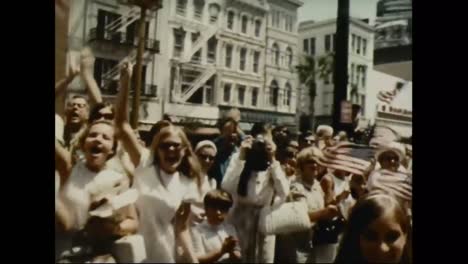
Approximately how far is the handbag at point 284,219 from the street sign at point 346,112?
0.33 m

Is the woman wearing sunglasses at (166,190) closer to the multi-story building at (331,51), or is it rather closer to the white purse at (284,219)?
the white purse at (284,219)

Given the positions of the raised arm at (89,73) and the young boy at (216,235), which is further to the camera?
the raised arm at (89,73)

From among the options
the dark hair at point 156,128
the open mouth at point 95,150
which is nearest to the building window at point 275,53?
the dark hair at point 156,128

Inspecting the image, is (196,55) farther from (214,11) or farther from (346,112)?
(346,112)

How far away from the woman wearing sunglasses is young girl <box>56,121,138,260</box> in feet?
0.24

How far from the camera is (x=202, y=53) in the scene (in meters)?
2.12

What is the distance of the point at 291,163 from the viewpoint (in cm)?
206

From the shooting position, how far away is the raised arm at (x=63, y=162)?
6.86ft

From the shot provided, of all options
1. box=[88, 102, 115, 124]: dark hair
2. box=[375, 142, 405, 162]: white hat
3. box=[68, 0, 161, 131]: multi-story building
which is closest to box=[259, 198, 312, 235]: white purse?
Answer: box=[375, 142, 405, 162]: white hat

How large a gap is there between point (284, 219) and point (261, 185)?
0.14m

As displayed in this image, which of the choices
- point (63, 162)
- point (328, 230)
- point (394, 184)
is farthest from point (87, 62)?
point (394, 184)
